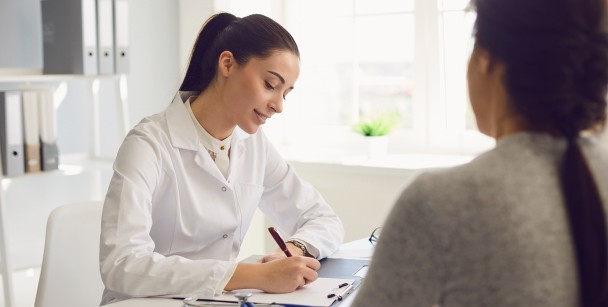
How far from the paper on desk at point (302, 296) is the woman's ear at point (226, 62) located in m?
0.65

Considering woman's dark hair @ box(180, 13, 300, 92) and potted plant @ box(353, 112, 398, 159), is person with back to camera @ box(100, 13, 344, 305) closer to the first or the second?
woman's dark hair @ box(180, 13, 300, 92)

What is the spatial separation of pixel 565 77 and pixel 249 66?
4.49ft

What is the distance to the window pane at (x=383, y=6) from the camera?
12.0ft

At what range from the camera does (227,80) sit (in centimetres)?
217

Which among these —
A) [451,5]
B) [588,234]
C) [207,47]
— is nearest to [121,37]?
[207,47]

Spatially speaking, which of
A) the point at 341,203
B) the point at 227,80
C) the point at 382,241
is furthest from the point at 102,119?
the point at 382,241

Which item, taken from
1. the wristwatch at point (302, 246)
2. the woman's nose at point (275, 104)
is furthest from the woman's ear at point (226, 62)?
the wristwatch at point (302, 246)

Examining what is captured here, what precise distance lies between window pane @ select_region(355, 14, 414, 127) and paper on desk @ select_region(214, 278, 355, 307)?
2055 millimetres

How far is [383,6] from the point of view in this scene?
3.73 metres

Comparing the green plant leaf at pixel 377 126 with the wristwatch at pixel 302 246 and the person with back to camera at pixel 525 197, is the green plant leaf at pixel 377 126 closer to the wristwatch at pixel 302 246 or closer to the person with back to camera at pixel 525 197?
the wristwatch at pixel 302 246

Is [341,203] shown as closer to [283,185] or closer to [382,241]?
[283,185]

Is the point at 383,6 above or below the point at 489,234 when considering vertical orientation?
above

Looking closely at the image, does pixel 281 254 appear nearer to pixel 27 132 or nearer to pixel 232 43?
pixel 232 43

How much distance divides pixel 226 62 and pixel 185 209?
1.29ft
